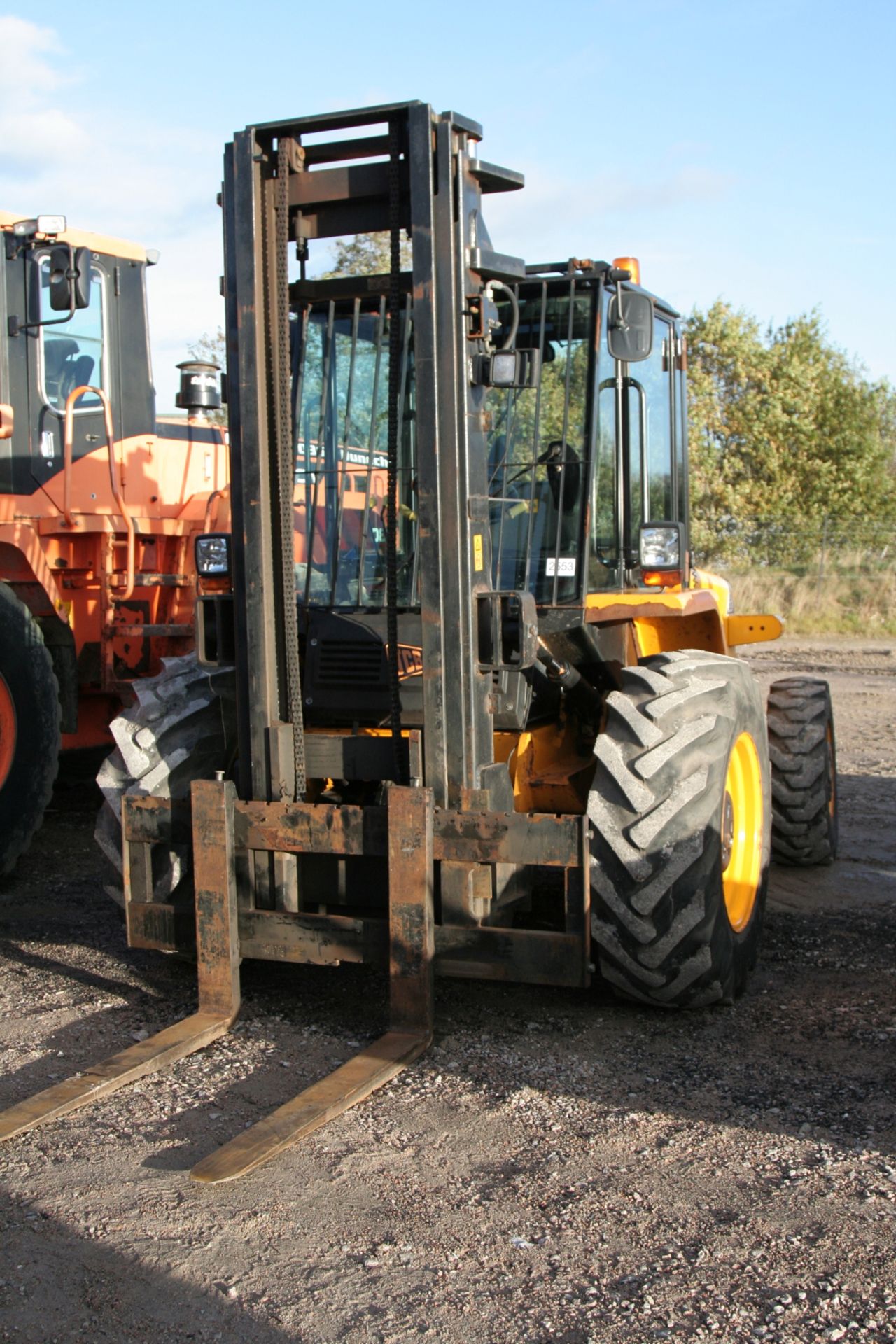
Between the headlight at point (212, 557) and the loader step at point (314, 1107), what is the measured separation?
1.94 metres

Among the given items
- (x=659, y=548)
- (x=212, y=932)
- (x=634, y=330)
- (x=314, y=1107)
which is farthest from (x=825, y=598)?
(x=314, y=1107)

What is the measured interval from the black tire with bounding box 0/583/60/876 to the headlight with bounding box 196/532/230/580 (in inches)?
69.4

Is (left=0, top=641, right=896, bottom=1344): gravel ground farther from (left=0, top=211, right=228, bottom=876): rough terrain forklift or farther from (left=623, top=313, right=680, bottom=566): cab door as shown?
(left=0, top=211, right=228, bottom=876): rough terrain forklift

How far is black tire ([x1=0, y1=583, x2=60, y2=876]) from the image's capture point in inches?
256

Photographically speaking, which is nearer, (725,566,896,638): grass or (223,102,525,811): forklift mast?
(223,102,525,811): forklift mast

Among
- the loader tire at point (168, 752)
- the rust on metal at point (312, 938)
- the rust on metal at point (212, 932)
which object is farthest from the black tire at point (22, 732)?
the rust on metal at point (312, 938)

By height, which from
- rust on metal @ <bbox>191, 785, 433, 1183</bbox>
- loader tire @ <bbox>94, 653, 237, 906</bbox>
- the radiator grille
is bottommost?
rust on metal @ <bbox>191, 785, 433, 1183</bbox>

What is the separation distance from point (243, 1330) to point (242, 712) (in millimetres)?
2259

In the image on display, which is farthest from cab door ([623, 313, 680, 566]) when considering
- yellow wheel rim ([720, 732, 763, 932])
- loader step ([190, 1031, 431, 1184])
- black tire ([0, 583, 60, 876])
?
black tire ([0, 583, 60, 876])

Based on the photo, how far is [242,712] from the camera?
462 cm

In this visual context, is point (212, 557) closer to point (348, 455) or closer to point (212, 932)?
point (348, 455)

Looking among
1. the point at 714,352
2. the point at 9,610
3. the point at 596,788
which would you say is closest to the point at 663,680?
the point at 596,788

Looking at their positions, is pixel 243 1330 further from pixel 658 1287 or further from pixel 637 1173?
pixel 637 1173

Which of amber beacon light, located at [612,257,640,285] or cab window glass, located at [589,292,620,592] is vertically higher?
amber beacon light, located at [612,257,640,285]
